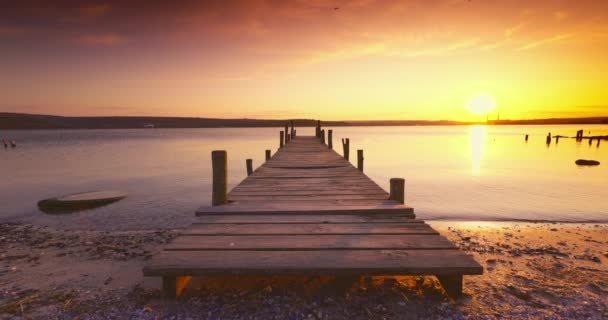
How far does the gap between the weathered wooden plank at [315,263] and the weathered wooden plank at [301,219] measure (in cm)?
100

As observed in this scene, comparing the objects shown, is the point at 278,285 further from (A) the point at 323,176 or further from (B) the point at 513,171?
(B) the point at 513,171

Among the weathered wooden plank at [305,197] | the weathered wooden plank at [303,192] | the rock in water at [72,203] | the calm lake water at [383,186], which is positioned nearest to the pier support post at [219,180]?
the weathered wooden plank at [305,197]

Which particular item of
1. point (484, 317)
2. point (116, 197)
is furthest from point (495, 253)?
point (116, 197)

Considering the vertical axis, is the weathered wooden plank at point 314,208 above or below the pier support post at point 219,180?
below

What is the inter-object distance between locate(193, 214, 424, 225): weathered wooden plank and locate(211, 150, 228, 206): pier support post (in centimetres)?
54

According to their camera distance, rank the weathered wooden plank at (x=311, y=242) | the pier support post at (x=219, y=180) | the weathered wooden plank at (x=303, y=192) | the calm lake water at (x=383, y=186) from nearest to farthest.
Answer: the weathered wooden plank at (x=311, y=242)
the pier support post at (x=219, y=180)
the weathered wooden plank at (x=303, y=192)
the calm lake water at (x=383, y=186)

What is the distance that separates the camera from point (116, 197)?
522 inches

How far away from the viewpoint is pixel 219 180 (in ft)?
17.4

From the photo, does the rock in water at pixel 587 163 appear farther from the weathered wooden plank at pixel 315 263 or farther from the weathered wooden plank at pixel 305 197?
the weathered wooden plank at pixel 315 263

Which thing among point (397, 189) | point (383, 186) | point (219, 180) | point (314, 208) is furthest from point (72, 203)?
point (383, 186)

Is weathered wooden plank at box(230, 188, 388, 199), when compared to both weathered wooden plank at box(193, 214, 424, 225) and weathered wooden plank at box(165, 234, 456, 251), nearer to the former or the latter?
weathered wooden plank at box(193, 214, 424, 225)

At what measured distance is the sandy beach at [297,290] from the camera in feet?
11.4

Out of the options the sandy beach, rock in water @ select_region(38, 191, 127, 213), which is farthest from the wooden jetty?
rock in water @ select_region(38, 191, 127, 213)

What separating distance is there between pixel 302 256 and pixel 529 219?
1118 centimetres
